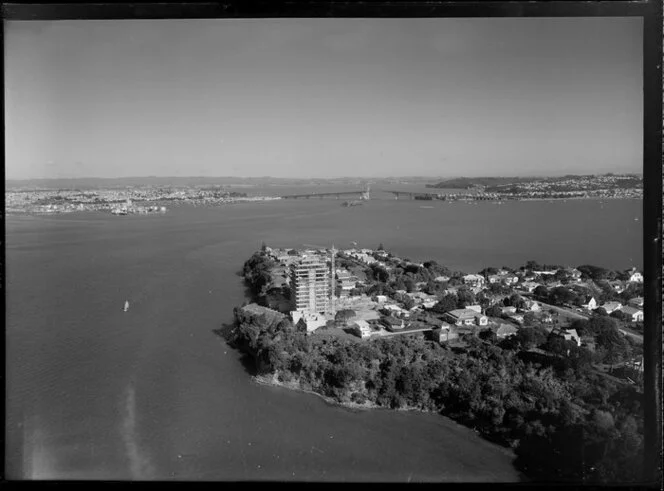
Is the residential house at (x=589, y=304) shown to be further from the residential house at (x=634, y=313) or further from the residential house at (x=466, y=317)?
the residential house at (x=466, y=317)

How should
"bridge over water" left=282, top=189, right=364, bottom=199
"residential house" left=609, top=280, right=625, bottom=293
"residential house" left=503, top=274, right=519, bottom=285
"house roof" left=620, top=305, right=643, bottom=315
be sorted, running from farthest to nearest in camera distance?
"residential house" left=503, top=274, right=519, bottom=285, "bridge over water" left=282, top=189, right=364, bottom=199, "residential house" left=609, top=280, right=625, bottom=293, "house roof" left=620, top=305, right=643, bottom=315

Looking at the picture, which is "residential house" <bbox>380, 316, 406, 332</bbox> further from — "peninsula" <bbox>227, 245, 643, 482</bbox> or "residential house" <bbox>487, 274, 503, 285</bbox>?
"residential house" <bbox>487, 274, 503, 285</bbox>

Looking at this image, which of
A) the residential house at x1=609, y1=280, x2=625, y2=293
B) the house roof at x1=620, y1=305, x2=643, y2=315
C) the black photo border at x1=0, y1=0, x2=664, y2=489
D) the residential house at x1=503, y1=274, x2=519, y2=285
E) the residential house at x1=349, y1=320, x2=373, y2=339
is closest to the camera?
the black photo border at x1=0, y1=0, x2=664, y2=489

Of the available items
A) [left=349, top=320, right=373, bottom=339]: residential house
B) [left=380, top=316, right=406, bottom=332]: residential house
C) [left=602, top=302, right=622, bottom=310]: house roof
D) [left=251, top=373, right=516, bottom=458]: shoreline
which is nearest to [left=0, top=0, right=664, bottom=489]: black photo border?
[left=602, top=302, right=622, bottom=310]: house roof

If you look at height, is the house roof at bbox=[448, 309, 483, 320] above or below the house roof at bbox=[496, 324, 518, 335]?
above

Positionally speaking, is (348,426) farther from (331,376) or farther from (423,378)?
(423,378)

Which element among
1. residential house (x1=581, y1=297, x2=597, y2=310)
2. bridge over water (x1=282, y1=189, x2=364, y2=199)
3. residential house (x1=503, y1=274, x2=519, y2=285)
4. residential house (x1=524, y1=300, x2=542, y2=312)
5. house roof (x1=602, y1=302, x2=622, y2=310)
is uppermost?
bridge over water (x1=282, y1=189, x2=364, y2=199)

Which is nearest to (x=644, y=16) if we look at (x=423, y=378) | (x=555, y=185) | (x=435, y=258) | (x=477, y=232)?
(x=555, y=185)
